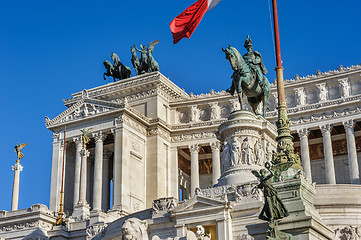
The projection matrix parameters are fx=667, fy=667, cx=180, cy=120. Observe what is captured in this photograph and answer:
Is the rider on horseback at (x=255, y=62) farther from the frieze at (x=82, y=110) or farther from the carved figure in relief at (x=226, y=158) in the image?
the frieze at (x=82, y=110)

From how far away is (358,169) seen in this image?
6372 centimetres

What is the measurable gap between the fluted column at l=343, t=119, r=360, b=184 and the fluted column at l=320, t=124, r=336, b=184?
1.60 m

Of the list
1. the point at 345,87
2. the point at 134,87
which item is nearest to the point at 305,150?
the point at 345,87

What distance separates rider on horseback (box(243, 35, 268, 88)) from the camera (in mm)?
39406

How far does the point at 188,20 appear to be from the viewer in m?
31.5

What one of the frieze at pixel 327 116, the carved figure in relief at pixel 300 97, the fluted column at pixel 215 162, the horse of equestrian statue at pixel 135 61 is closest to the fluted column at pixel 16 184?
the fluted column at pixel 215 162

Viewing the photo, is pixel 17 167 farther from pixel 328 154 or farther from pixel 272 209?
pixel 272 209

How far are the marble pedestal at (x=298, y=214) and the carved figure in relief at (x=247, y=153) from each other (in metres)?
21.7

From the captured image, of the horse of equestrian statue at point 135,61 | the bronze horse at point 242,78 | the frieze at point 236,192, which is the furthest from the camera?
the horse of equestrian statue at point 135,61

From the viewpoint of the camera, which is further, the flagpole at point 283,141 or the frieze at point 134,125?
the frieze at point 134,125

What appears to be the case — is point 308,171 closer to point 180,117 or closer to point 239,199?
point 180,117

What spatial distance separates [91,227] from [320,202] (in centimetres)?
1711

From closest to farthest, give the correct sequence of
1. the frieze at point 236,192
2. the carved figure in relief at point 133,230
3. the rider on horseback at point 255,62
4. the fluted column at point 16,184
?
1. the carved figure in relief at point 133,230
2. the frieze at point 236,192
3. the rider on horseback at point 255,62
4. the fluted column at point 16,184

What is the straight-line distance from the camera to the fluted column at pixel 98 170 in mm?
60141
